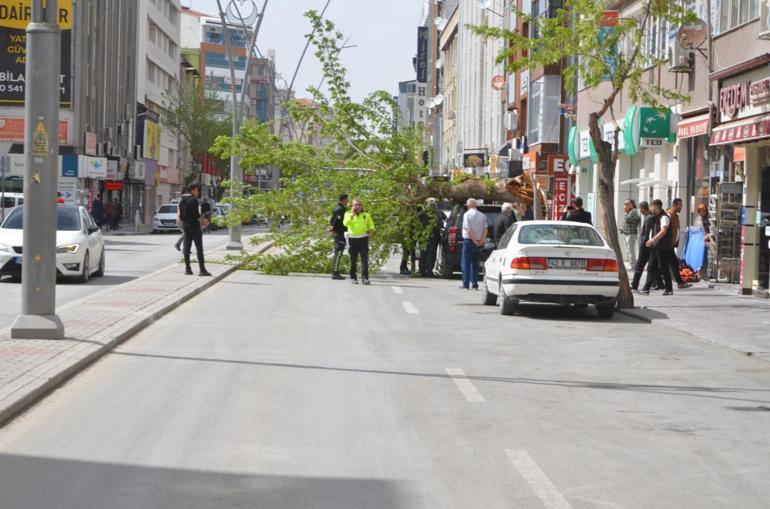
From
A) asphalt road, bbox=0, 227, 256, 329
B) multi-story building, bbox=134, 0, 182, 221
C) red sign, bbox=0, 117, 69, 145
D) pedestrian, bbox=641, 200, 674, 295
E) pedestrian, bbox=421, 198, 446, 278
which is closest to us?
asphalt road, bbox=0, 227, 256, 329

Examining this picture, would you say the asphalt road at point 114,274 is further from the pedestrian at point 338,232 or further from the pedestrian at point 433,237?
the pedestrian at point 433,237

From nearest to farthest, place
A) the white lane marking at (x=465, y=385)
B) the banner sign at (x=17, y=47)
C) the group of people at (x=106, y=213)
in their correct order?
the white lane marking at (x=465, y=385) < the banner sign at (x=17, y=47) < the group of people at (x=106, y=213)

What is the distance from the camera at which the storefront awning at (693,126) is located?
25.4 metres

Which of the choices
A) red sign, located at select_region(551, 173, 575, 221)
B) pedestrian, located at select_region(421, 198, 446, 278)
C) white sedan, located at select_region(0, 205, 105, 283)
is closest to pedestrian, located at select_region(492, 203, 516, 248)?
pedestrian, located at select_region(421, 198, 446, 278)

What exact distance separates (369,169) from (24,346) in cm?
1719

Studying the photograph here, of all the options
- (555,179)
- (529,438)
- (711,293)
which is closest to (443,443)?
(529,438)

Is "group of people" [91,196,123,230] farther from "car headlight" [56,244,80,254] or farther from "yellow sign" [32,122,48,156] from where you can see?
"yellow sign" [32,122,48,156]

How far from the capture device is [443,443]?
7688 mm

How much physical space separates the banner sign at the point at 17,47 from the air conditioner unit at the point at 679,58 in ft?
109

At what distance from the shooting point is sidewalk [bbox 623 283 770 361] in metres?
14.9

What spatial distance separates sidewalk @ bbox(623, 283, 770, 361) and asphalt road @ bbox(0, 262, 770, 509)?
501mm

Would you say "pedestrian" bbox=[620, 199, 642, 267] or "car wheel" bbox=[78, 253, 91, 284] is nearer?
"car wheel" bbox=[78, 253, 91, 284]

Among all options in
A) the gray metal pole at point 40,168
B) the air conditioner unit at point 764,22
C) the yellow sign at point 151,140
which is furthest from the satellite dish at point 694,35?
the yellow sign at point 151,140

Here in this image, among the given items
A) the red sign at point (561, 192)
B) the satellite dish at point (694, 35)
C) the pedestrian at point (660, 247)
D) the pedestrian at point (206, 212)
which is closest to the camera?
the pedestrian at point (660, 247)
